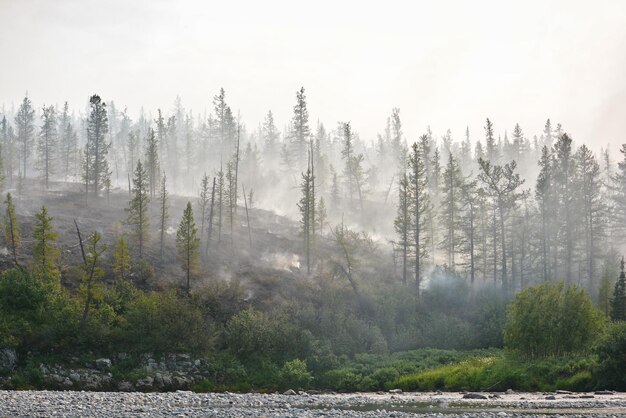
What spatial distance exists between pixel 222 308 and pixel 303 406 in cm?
2414

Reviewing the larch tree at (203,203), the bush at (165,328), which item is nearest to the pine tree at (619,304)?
the bush at (165,328)

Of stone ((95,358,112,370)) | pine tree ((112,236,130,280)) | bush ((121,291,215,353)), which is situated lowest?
stone ((95,358,112,370))

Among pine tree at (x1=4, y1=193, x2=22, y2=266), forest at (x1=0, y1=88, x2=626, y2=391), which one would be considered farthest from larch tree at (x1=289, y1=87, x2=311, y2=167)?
pine tree at (x1=4, y1=193, x2=22, y2=266)

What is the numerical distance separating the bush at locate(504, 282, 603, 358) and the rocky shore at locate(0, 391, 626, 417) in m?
6.47

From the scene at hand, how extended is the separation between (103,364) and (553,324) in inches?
1185

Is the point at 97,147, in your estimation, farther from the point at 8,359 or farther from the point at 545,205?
the point at 545,205

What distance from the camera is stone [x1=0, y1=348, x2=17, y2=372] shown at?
1540 inches

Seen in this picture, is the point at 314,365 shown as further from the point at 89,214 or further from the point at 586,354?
the point at 89,214

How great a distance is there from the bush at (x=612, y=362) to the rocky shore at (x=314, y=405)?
164 centimetres

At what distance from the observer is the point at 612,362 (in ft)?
109

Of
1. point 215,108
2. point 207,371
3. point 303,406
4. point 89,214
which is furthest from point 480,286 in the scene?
point 215,108

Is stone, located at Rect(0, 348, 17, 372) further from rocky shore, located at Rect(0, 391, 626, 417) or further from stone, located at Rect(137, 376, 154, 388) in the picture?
stone, located at Rect(137, 376, 154, 388)

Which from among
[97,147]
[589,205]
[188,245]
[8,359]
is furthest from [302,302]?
[97,147]

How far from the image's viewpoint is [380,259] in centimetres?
7638
